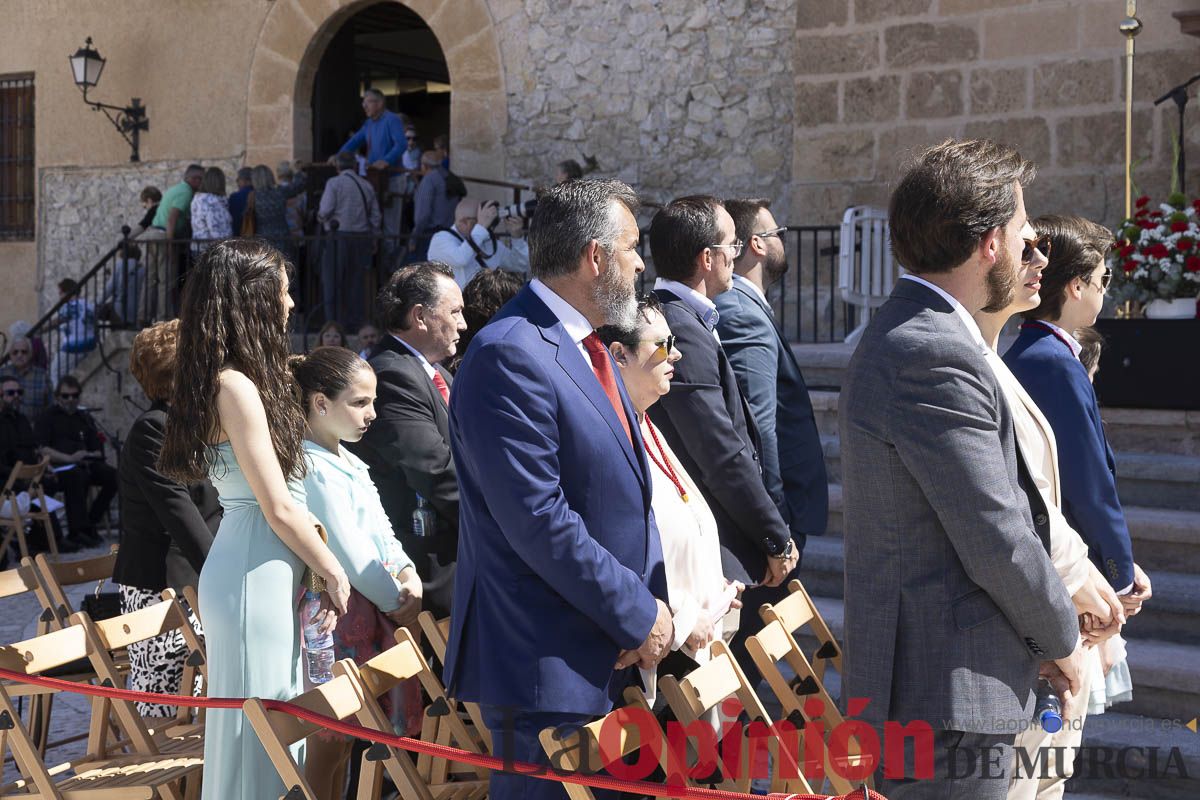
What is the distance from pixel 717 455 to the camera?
3.75 m

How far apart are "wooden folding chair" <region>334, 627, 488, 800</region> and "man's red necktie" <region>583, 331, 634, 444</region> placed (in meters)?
0.83

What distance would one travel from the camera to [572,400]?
8.76 ft

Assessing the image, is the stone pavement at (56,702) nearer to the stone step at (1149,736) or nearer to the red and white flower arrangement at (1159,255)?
A: the stone step at (1149,736)

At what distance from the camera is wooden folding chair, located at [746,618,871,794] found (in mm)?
2836

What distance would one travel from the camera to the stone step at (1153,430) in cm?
628

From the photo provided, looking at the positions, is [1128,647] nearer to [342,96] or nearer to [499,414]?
[499,414]

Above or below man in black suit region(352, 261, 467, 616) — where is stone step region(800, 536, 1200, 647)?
below

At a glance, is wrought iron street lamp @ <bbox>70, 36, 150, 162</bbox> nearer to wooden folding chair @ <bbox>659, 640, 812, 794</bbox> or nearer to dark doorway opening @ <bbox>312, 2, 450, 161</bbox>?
dark doorway opening @ <bbox>312, 2, 450, 161</bbox>

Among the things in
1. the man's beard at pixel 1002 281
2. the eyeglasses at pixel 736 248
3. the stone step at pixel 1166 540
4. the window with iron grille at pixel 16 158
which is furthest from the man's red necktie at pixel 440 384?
the window with iron grille at pixel 16 158

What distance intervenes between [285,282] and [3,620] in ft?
16.2

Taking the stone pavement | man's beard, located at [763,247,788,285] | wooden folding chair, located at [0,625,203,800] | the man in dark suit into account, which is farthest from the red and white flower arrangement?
the stone pavement

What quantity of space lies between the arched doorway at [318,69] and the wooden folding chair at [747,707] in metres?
9.74

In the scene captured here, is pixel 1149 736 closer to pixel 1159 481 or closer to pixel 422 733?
pixel 1159 481

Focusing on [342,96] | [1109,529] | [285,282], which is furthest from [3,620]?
[342,96]
